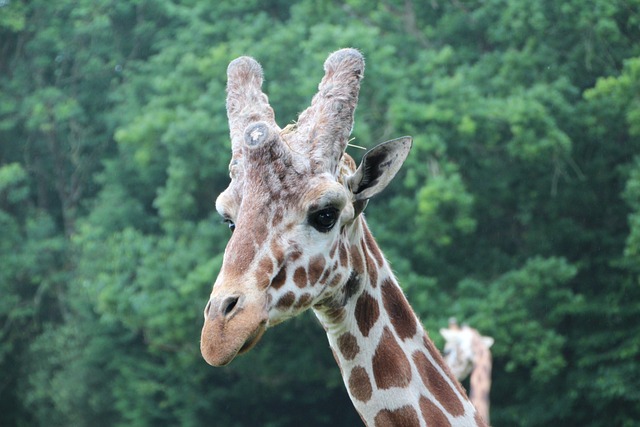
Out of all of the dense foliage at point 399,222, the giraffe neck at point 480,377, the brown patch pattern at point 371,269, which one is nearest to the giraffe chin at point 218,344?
the brown patch pattern at point 371,269

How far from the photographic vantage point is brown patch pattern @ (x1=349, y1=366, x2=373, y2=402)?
3043 millimetres

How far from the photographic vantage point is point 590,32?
53.8 ft

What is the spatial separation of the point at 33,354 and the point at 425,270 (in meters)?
9.32

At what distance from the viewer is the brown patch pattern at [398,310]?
3207mm

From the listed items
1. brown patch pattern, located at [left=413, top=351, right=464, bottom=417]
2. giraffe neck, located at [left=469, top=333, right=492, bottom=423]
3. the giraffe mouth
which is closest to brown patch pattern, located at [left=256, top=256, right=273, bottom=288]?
the giraffe mouth

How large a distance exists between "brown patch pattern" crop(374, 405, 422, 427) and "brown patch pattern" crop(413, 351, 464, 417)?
0.14 metres

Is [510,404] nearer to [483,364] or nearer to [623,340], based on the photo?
[623,340]

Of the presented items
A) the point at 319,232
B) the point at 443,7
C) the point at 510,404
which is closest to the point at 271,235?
the point at 319,232

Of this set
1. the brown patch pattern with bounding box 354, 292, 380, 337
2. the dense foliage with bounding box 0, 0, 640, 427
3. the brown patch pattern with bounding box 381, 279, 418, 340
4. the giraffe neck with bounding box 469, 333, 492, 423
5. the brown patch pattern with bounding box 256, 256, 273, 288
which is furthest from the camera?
the dense foliage with bounding box 0, 0, 640, 427

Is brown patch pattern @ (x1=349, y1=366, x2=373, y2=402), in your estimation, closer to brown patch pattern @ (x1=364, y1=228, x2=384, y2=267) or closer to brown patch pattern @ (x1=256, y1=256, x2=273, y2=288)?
brown patch pattern @ (x1=364, y1=228, x2=384, y2=267)

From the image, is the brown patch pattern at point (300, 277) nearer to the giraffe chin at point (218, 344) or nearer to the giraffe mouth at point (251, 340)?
the giraffe mouth at point (251, 340)

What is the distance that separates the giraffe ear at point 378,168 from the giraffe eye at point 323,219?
18 cm

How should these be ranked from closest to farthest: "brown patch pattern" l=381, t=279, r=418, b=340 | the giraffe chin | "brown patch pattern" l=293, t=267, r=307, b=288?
the giraffe chin
"brown patch pattern" l=293, t=267, r=307, b=288
"brown patch pattern" l=381, t=279, r=418, b=340

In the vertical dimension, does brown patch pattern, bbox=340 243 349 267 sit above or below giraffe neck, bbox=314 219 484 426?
above
